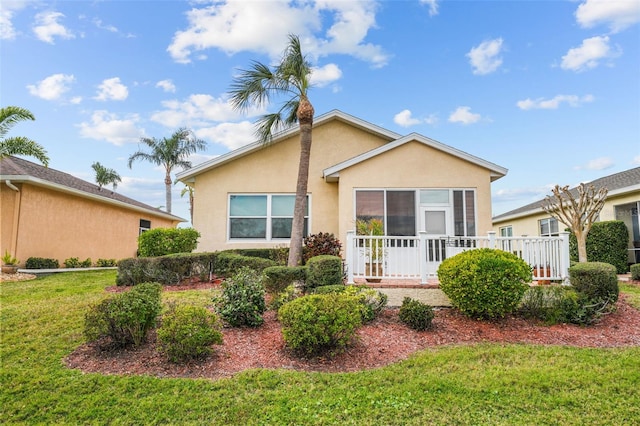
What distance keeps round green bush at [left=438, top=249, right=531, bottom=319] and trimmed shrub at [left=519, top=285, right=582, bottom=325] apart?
69 centimetres

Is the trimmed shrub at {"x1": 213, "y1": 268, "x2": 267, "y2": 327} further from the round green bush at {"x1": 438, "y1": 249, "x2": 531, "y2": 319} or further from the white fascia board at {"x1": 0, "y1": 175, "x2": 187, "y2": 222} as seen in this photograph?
the white fascia board at {"x1": 0, "y1": 175, "x2": 187, "y2": 222}

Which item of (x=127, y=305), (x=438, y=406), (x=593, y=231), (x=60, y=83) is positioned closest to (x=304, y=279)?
(x=127, y=305)

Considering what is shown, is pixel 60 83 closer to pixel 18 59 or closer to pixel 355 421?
pixel 18 59

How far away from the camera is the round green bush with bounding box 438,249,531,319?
6.22 m

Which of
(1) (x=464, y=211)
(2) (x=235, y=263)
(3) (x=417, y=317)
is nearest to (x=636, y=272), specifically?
(1) (x=464, y=211)

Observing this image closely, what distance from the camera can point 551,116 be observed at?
13.7 metres

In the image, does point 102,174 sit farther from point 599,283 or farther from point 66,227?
point 599,283

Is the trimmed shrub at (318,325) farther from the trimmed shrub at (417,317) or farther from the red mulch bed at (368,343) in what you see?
the trimmed shrub at (417,317)

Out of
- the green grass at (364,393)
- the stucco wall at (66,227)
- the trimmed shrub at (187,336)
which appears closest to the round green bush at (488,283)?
the green grass at (364,393)

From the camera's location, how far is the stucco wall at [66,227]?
1310 centimetres

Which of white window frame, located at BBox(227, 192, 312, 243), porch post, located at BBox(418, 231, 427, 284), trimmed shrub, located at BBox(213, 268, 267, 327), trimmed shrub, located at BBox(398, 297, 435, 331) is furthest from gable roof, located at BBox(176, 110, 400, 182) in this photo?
trimmed shrub, located at BBox(398, 297, 435, 331)

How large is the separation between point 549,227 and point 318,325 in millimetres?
18270

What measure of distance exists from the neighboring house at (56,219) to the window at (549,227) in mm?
23116

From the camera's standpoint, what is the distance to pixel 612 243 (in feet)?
41.9
